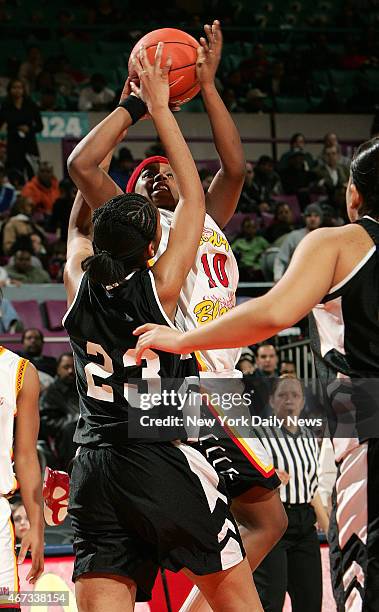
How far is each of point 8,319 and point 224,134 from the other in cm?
557

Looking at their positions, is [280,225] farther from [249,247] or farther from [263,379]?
[263,379]

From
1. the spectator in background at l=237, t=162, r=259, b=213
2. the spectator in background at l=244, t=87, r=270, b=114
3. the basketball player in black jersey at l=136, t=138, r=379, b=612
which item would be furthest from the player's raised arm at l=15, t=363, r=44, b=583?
the spectator in background at l=244, t=87, r=270, b=114

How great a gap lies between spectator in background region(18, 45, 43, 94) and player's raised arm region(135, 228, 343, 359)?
1149 cm

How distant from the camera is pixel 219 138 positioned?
3645mm

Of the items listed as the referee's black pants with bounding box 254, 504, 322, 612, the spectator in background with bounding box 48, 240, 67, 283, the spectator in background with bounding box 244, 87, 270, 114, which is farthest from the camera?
the spectator in background with bounding box 244, 87, 270, 114

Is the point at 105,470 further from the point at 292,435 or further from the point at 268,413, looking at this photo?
the point at 268,413

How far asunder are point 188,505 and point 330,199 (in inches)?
385

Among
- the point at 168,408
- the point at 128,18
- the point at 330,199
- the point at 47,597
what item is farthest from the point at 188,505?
the point at 128,18

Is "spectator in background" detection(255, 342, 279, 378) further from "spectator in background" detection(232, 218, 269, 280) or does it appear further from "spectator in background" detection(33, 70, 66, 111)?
"spectator in background" detection(33, 70, 66, 111)

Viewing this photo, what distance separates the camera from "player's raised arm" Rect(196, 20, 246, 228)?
136 inches

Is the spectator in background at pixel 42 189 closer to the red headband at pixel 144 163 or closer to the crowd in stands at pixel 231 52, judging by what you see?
the crowd in stands at pixel 231 52

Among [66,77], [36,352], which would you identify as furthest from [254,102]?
[36,352]

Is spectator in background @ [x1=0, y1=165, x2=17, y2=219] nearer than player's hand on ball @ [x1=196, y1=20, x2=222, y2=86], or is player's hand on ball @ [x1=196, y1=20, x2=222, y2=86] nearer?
player's hand on ball @ [x1=196, y1=20, x2=222, y2=86]

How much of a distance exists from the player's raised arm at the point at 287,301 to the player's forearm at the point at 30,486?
105 centimetres
